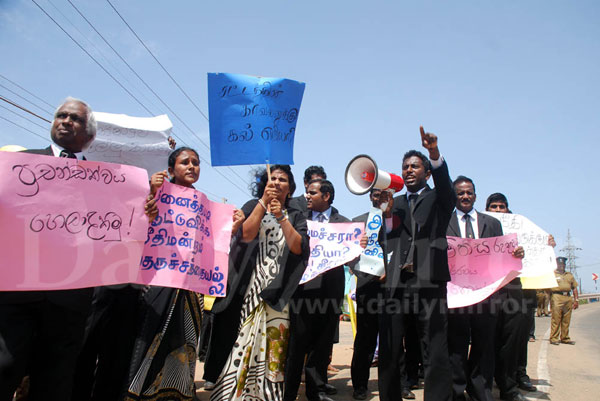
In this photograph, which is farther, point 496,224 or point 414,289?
point 496,224

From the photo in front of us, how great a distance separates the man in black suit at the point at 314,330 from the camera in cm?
408

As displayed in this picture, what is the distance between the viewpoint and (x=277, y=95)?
397 cm

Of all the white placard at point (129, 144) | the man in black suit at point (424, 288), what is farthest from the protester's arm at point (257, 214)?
the man in black suit at point (424, 288)

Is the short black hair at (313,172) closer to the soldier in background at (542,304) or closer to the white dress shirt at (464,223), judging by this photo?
the white dress shirt at (464,223)

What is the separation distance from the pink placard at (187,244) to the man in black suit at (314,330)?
3.21 feet

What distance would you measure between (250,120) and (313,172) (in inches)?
86.2

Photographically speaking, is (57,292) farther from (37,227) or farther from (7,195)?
(7,195)

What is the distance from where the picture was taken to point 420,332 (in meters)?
3.74

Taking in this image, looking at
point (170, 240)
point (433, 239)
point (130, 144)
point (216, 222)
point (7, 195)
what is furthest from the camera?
point (130, 144)

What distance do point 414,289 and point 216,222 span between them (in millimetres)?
1761

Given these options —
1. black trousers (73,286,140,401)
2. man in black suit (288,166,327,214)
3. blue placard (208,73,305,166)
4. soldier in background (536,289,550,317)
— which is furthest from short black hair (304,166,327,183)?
soldier in background (536,289,550,317)

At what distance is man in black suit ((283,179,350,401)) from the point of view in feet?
13.4

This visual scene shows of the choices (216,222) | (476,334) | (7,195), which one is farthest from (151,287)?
(476,334)

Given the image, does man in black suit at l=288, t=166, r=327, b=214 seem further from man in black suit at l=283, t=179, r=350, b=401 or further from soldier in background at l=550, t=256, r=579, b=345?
soldier in background at l=550, t=256, r=579, b=345
